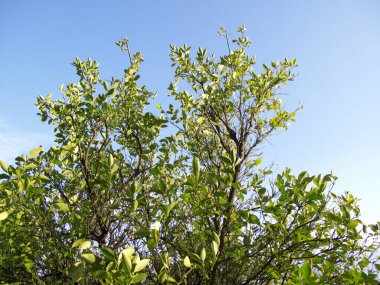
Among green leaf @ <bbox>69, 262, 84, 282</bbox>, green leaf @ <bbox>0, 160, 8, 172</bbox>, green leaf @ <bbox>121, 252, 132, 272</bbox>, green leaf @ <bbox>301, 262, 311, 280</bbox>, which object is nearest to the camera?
green leaf @ <bbox>121, 252, 132, 272</bbox>

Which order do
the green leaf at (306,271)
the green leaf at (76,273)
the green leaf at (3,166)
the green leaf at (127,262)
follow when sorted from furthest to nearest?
1. the green leaf at (3,166)
2. the green leaf at (306,271)
3. the green leaf at (76,273)
4. the green leaf at (127,262)

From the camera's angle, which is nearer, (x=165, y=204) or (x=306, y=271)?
(x=306, y=271)

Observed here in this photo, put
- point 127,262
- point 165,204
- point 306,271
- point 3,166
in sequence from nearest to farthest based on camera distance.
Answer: point 127,262 → point 306,271 → point 3,166 → point 165,204

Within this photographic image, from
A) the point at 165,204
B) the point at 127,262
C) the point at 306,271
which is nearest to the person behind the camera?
the point at 127,262

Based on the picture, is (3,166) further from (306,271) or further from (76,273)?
(306,271)

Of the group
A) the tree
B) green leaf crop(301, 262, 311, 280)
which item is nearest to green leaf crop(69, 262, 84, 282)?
the tree

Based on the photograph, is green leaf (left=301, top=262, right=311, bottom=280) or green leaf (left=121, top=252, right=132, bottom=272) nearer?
green leaf (left=121, top=252, right=132, bottom=272)

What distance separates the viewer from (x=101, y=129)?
4.75 meters

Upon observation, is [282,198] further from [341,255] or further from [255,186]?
[341,255]

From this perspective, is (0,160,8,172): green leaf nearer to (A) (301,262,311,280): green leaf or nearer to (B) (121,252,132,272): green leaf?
(B) (121,252,132,272): green leaf

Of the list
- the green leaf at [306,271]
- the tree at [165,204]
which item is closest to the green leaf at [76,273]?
the tree at [165,204]

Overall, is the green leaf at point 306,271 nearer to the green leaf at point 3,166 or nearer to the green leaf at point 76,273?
the green leaf at point 76,273

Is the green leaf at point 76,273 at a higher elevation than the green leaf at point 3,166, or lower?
lower

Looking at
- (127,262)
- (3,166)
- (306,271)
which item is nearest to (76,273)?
(127,262)
